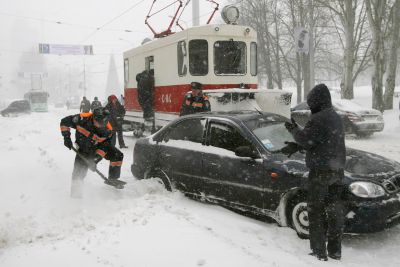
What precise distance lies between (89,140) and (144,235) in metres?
2.66

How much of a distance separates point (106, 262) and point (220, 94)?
21.4 feet

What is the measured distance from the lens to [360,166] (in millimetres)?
5234

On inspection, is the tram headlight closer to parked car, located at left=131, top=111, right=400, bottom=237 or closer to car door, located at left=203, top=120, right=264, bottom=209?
parked car, located at left=131, top=111, right=400, bottom=237

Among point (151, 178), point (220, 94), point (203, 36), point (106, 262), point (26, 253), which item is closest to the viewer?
point (106, 262)

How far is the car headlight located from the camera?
15.9ft

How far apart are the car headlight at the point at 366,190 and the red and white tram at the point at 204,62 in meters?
6.73

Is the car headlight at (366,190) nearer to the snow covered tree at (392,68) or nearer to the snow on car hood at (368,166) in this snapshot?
the snow on car hood at (368,166)

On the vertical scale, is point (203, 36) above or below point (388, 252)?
above

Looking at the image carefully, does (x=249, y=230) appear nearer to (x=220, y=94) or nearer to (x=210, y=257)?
(x=210, y=257)

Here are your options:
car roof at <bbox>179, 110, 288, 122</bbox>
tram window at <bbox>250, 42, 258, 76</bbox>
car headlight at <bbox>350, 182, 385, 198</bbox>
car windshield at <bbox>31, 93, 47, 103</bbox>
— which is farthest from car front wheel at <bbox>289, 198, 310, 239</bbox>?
Answer: car windshield at <bbox>31, 93, 47, 103</bbox>

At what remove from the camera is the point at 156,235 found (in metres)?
4.88

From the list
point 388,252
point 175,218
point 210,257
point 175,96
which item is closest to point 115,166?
point 175,218

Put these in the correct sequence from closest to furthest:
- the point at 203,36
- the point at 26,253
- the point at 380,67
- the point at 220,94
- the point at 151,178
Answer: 1. the point at 26,253
2. the point at 151,178
3. the point at 220,94
4. the point at 203,36
5. the point at 380,67

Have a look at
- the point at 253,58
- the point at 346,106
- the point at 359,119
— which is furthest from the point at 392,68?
the point at 253,58
